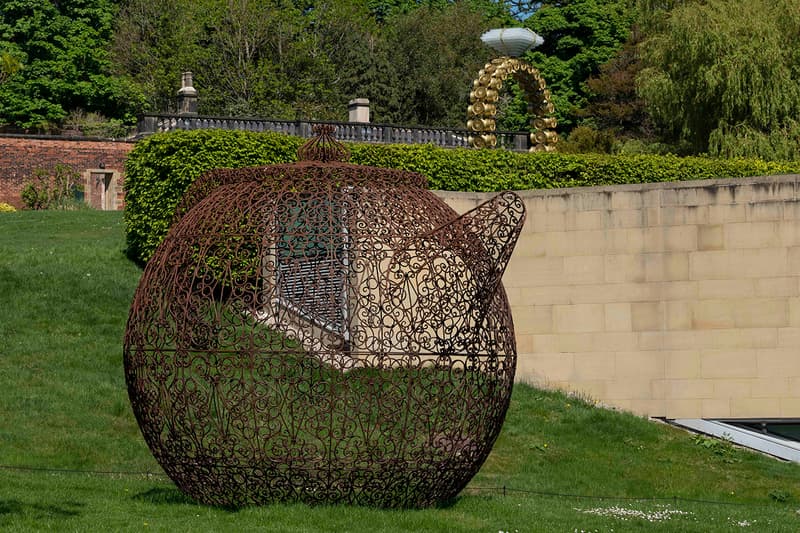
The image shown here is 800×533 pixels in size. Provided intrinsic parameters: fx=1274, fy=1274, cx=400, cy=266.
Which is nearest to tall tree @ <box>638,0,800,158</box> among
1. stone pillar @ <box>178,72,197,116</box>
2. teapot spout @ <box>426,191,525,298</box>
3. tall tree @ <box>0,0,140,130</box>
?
stone pillar @ <box>178,72,197,116</box>

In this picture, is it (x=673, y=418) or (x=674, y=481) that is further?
(x=673, y=418)

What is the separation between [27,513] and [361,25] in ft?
147

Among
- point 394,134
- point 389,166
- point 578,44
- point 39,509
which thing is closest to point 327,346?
point 39,509

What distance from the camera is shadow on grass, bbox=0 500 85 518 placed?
9586 millimetres

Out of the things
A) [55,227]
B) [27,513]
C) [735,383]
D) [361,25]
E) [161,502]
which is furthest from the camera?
[361,25]

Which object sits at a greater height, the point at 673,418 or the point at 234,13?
the point at 234,13

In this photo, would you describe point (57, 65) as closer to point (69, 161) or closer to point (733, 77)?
point (69, 161)

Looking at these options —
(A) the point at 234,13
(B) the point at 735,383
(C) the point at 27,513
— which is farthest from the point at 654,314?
(A) the point at 234,13

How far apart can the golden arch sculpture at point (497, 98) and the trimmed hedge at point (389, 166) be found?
10.3 ft

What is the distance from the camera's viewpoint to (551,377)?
18.1 meters

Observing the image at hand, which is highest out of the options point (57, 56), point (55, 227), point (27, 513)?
point (57, 56)

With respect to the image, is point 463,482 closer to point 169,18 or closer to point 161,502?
point 161,502

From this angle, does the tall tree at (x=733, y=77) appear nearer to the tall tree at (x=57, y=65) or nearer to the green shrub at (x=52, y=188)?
the green shrub at (x=52, y=188)

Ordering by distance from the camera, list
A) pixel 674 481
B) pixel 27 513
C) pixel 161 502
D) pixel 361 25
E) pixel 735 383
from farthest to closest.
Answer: pixel 361 25 < pixel 735 383 < pixel 674 481 < pixel 161 502 < pixel 27 513
